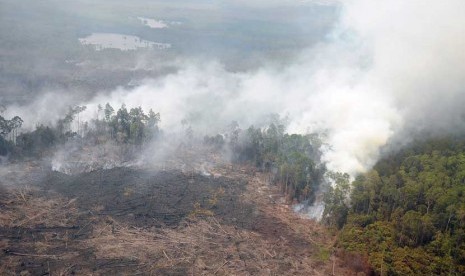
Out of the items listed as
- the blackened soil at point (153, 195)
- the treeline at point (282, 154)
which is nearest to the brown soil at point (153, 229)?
the blackened soil at point (153, 195)

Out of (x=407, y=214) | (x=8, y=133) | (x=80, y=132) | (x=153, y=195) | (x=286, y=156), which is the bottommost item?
(x=153, y=195)

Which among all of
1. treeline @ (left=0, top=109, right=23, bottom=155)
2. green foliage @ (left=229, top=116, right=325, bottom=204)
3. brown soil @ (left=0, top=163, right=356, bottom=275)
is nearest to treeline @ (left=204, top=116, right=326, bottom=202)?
green foliage @ (left=229, top=116, right=325, bottom=204)

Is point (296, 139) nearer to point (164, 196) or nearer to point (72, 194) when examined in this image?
point (164, 196)

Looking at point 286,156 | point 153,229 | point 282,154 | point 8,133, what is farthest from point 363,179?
point 8,133

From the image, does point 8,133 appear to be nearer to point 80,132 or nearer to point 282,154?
point 80,132

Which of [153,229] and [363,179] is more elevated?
[363,179]

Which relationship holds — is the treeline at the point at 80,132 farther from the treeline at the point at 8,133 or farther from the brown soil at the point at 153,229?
the brown soil at the point at 153,229

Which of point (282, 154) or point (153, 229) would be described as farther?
point (282, 154)

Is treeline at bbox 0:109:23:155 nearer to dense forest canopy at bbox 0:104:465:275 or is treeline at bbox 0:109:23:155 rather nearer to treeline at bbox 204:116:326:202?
dense forest canopy at bbox 0:104:465:275
